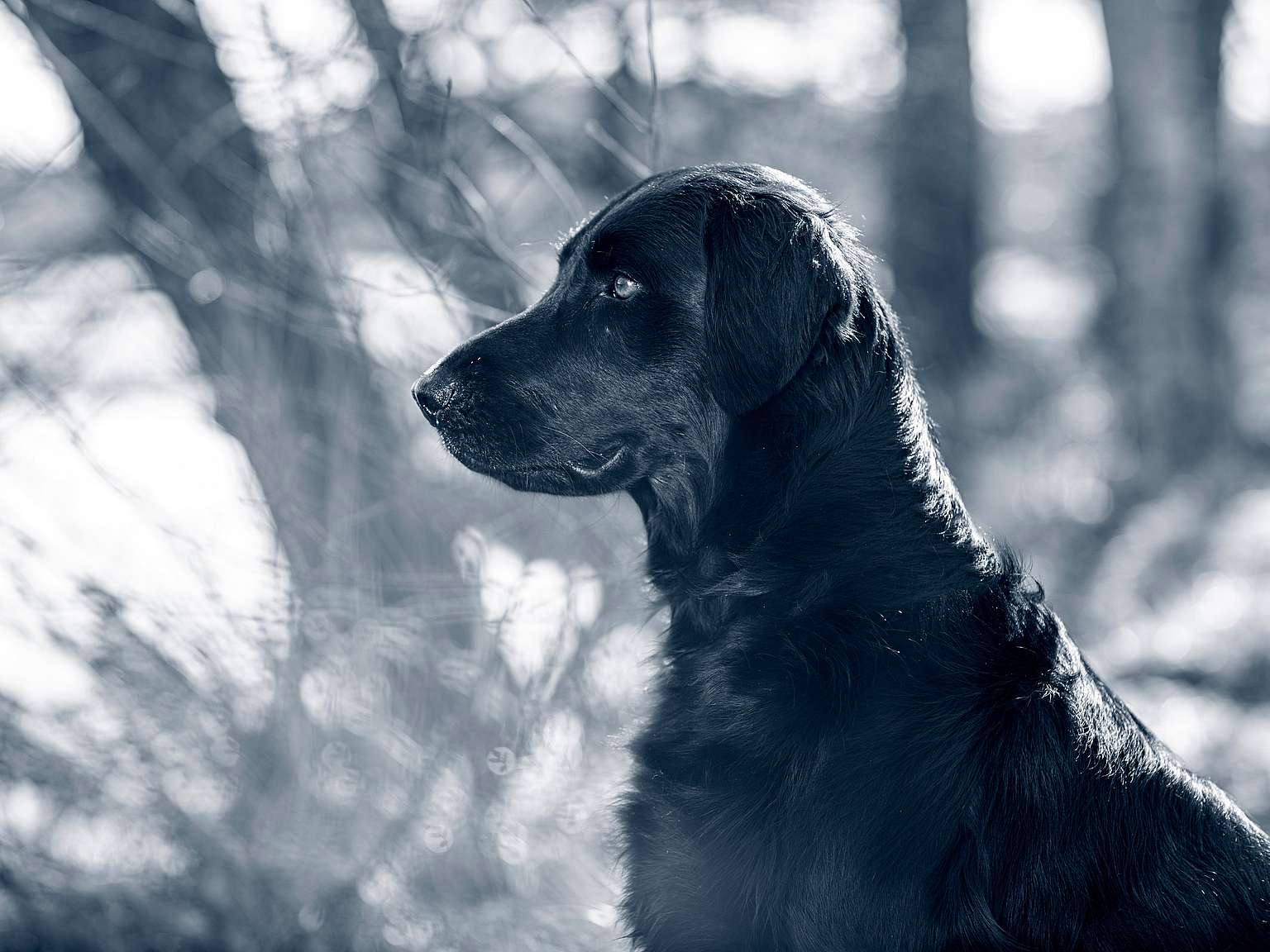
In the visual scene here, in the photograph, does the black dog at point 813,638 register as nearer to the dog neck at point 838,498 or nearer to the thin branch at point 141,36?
the dog neck at point 838,498

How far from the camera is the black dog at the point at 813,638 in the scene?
2.41m

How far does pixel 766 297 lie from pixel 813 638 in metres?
0.80

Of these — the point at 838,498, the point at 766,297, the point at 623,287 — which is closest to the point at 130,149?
the point at 623,287

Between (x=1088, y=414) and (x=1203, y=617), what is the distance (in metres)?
5.57

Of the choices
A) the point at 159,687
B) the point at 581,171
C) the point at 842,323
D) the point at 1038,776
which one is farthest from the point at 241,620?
the point at 581,171

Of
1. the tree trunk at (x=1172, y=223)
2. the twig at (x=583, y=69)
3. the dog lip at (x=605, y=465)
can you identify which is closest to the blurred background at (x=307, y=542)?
the twig at (x=583, y=69)

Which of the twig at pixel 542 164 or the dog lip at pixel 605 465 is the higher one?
the twig at pixel 542 164

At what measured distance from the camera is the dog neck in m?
2.71

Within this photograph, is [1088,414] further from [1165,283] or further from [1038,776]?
[1038,776]

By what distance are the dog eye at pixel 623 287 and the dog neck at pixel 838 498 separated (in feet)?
1.35

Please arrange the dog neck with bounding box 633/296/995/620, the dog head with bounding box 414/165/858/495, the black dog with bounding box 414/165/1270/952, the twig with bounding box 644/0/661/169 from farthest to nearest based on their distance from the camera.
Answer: the twig with bounding box 644/0/661/169
the dog head with bounding box 414/165/858/495
the dog neck with bounding box 633/296/995/620
the black dog with bounding box 414/165/1270/952

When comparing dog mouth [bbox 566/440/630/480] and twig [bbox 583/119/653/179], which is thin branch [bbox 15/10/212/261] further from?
dog mouth [bbox 566/440/630/480]

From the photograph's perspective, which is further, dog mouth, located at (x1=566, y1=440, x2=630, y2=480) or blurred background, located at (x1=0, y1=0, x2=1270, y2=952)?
blurred background, located at (x1=0, y1=0, x2=1270, y2=952)

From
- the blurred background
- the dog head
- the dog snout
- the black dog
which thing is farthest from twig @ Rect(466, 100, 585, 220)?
the dog snout
